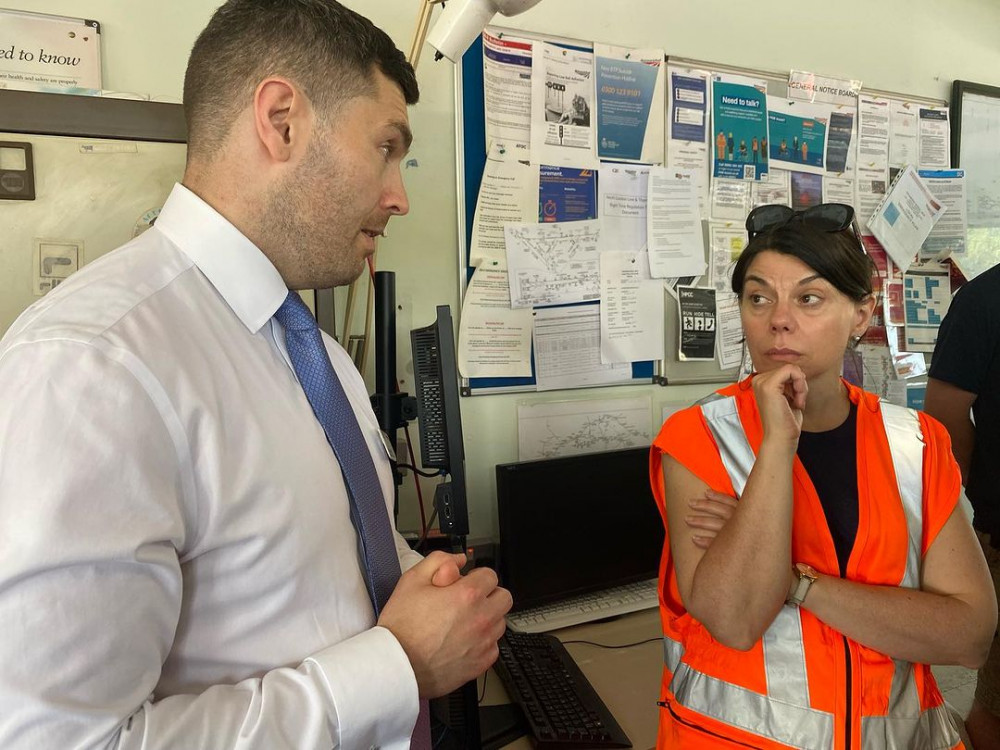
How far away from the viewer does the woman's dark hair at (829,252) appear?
107 centimetres

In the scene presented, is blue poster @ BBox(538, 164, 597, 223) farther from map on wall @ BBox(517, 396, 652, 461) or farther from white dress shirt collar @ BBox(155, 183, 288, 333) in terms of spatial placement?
white dress shirt collar @ BBox(155, 183, 288, 333)

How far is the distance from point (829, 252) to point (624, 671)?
101 centimetres

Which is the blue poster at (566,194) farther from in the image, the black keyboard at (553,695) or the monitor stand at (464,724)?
the monitor stand at (464,724)

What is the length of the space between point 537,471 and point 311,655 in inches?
→ 40.8

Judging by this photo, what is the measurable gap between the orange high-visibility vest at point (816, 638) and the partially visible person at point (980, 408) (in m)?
0.71

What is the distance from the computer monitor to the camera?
110cm

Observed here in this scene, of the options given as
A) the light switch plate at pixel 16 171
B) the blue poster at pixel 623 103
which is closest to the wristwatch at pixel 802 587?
the blue poster at pixel 623 103

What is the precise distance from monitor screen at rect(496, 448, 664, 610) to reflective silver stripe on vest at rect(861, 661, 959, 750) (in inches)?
32.0

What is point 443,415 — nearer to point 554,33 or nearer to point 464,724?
point 464,724

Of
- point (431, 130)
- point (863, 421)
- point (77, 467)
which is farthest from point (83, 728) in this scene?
point (431, 130)

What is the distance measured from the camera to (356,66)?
27.8 inches

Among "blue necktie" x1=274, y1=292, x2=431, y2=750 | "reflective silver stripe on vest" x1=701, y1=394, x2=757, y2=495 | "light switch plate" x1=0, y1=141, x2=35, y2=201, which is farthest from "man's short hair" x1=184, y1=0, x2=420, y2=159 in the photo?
"reflective silver stripe on vest" x1=701, y1=394, x2=757, y2=495

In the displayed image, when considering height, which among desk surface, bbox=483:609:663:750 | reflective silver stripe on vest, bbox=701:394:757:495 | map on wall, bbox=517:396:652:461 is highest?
reflective silver stripe on vest, bbox=701:394:757:495

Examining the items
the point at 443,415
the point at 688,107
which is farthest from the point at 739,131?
the point at 443,415
